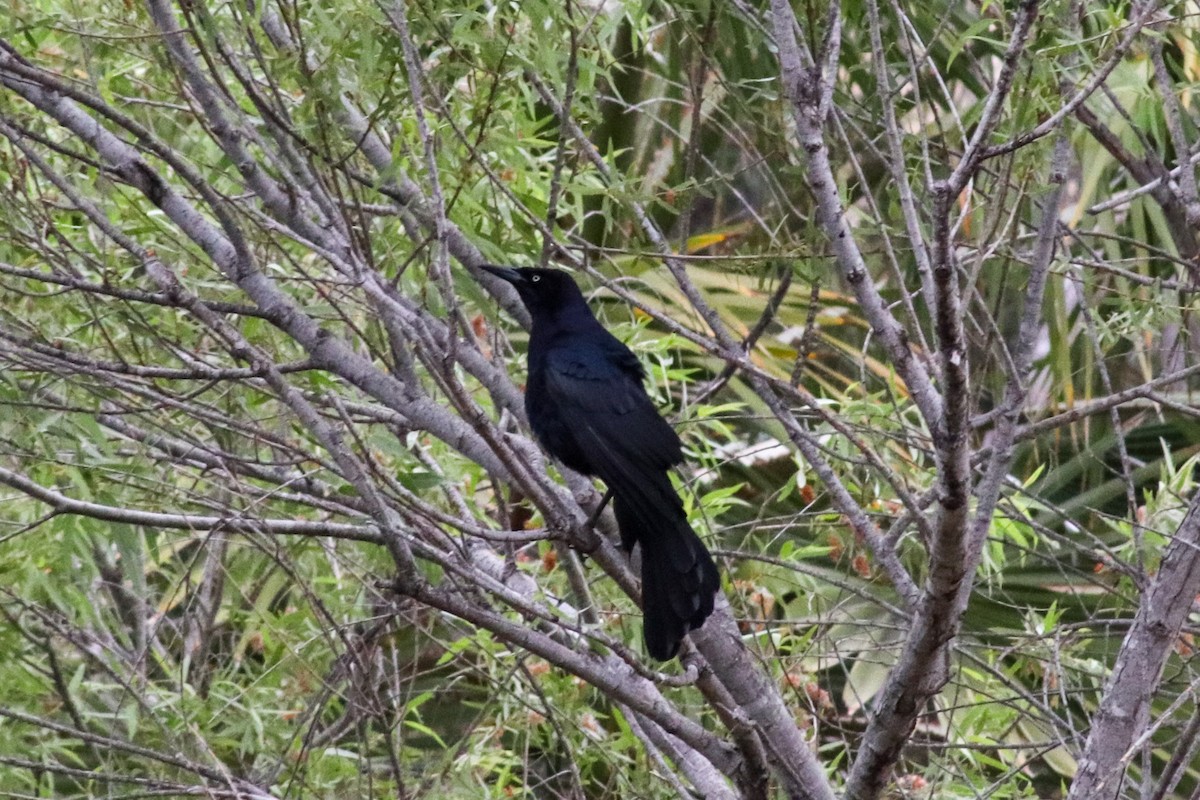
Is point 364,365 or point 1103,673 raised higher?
point 364,365

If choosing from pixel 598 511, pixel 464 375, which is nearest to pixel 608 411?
pixel 598 511

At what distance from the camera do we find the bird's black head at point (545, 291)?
3453 mm

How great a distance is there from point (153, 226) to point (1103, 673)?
8.09ft

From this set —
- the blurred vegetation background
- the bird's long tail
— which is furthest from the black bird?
the blurred vegetation background

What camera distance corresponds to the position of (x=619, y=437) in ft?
10.7

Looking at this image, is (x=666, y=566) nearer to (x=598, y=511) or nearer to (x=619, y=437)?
(x=598, y=511)

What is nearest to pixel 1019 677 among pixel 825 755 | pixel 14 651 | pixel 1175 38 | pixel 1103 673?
pixel 825 755

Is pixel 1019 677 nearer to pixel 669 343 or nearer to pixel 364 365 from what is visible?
pixel 669 343

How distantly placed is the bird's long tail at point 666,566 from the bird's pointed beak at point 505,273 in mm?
568

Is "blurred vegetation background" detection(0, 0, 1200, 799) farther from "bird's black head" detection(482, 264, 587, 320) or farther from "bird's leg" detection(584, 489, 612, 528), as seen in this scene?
"bird's leg" detection(584, 489, 612, 528)

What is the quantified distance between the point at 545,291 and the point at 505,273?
350 mm

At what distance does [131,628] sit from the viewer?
A: 18.1ft

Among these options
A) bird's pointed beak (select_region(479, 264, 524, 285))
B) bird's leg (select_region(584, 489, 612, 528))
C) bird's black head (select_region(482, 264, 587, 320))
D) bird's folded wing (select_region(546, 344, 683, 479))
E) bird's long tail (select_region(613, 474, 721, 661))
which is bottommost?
bird's long tail (select_region(613, 474, 721, 661))

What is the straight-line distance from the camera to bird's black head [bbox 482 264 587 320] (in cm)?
345
